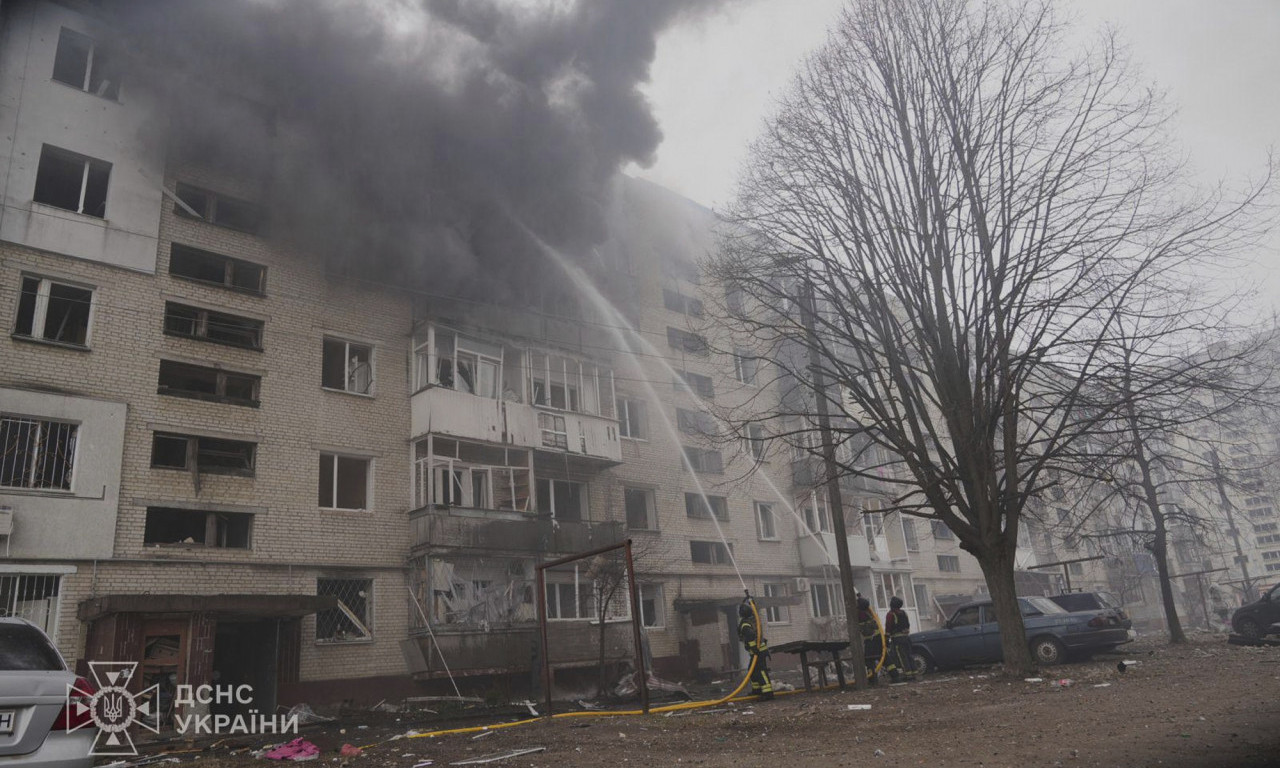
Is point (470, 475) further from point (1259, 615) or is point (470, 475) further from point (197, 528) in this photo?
point (1259, 615)

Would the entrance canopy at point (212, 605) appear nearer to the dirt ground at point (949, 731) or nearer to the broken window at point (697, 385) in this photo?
the dirt ground at point (949, 731)

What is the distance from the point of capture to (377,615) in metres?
19.1

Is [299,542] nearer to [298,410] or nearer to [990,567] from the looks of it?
[298,410]

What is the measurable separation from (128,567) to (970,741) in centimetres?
1611

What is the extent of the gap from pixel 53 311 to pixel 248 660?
8.71m

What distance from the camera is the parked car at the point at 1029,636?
15.5m

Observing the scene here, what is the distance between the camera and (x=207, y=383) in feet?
62.3

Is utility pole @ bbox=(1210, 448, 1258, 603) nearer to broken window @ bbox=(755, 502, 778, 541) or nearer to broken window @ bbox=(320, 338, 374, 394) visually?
broken window @ bbox=(755, 502, 778, 541)

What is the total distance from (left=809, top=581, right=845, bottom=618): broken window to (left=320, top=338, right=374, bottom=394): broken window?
61.0 ft

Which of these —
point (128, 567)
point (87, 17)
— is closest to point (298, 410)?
point (128, 567)

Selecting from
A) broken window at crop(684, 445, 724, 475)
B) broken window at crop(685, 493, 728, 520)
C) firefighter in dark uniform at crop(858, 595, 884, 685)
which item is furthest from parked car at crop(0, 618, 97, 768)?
broken window at crop(684, 445, 724, 475)

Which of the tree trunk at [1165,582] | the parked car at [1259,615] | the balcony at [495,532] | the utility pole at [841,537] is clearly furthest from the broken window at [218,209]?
the parked car at [1259,615]

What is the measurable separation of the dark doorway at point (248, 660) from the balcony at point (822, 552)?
1995 centimetres

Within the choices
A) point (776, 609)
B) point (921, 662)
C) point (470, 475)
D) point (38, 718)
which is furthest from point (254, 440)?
point (776, 609)
